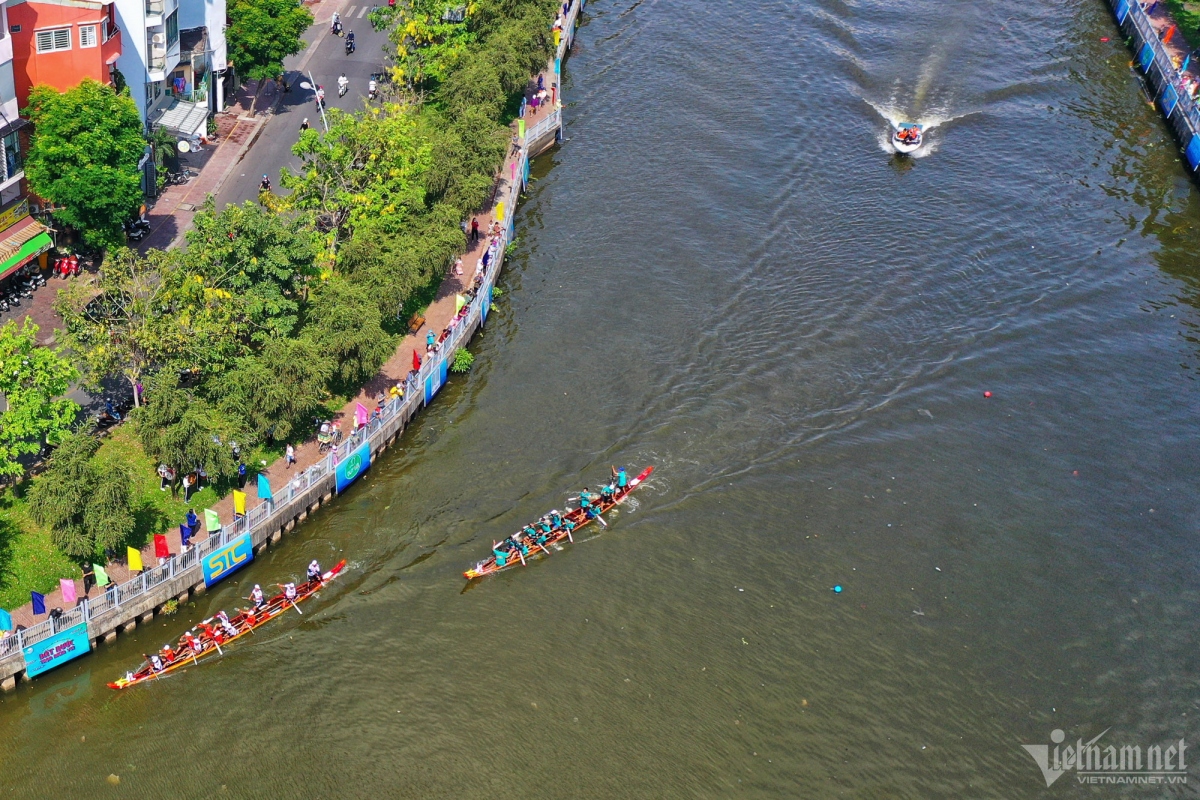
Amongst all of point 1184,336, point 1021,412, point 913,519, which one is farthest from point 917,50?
point 913,519

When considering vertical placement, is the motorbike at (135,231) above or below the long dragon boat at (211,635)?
above

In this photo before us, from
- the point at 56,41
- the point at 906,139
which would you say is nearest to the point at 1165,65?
the point at 906,139

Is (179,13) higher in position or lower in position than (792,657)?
higher

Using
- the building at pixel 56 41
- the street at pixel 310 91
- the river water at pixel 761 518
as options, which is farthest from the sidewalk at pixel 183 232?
the building at pixel 56 41

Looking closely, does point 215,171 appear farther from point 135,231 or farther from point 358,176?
point 358,176

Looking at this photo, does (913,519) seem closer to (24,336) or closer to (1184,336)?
(1184,336)

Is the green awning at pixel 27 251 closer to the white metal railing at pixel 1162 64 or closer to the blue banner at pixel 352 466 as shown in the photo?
the blue banner at pixel 352 466
